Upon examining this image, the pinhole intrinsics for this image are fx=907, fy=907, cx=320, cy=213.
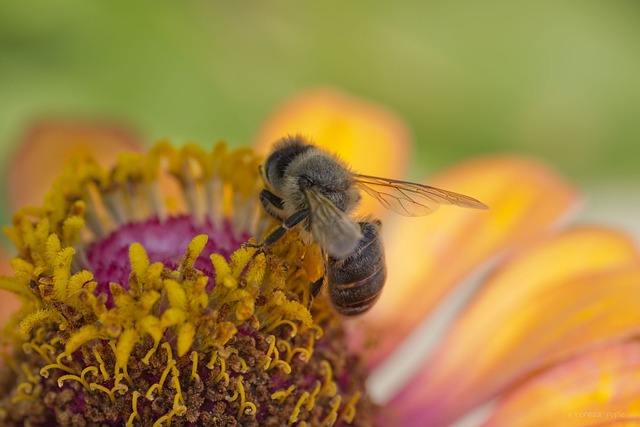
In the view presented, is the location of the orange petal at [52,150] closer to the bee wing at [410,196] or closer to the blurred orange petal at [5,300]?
the blurred orange petal at [5,300]

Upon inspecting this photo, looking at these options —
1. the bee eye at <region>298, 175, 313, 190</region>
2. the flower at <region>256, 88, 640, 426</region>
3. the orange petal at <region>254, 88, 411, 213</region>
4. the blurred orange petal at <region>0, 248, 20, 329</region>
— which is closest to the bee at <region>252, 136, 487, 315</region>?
the bee eye at <region>298, 175, 313, 190</region>

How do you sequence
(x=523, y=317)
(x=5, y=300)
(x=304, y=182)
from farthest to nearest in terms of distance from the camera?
(x=5, y=300) → (x=523, y=317) → (x=304, y=182)

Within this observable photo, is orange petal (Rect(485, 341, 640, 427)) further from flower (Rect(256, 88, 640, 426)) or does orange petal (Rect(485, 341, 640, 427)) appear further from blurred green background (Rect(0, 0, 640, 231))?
blurred green background (Rect(0, 0, 640, 231))

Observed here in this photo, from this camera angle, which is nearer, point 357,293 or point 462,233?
point 357,293

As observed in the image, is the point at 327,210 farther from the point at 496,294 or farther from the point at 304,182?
the point at 496,294

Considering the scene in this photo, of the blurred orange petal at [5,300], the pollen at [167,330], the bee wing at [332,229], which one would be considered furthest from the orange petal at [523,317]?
the blurred orange petal at [5,300]

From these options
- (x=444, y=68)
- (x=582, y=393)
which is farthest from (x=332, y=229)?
(x=444, y=68)
